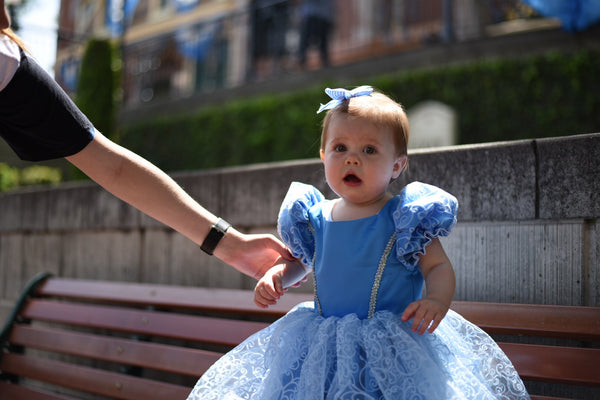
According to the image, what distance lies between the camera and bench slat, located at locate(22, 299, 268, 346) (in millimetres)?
2506

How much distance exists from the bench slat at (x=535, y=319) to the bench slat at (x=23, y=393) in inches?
80.8

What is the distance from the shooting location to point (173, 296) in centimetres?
294

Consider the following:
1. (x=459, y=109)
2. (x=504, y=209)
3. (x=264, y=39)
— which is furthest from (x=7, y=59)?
(x=264, y=39)

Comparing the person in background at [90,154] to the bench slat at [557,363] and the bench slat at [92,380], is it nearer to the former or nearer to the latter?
the bench slat at [92,380]

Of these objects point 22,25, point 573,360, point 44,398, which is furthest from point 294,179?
point 22,25

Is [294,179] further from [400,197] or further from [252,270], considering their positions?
[400,197]

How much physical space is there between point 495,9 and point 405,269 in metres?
6.55

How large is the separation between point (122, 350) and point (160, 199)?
1.06 m

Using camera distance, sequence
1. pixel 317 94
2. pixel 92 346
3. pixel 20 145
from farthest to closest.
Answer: pixel 317 94 → pixel 92 346 → pixel 20 145

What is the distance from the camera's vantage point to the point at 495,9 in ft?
24.2

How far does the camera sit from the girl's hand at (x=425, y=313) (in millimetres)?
1598

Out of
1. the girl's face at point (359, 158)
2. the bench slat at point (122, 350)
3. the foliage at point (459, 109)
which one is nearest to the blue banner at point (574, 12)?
the foliage at point (459, 109)

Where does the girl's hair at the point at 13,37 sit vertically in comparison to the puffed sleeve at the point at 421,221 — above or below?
above

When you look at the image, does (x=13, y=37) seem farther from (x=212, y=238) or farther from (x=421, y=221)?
(x=421, y=221)
